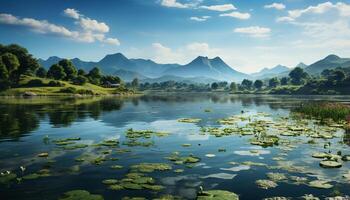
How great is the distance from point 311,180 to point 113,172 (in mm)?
15925

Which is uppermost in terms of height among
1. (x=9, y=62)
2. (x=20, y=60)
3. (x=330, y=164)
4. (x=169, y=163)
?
(x=20, y=60)

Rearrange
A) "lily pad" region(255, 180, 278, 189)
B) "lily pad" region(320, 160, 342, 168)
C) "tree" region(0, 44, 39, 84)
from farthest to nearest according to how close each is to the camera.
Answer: "tree" region(0, 44, 39, 84), "lily pad" region(320, 160, 342, 168), "lily pad" region(255, 180, 278, 189)

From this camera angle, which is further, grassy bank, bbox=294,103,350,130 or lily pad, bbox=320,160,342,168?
grassy bank, bbox=294,103,350,130

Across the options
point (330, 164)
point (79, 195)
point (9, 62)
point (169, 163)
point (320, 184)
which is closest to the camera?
point (79, 195)

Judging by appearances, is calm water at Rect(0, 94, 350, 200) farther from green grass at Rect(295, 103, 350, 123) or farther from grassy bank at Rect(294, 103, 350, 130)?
green grass at Rect(295, 103, 350, 123)

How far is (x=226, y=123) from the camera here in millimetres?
59844

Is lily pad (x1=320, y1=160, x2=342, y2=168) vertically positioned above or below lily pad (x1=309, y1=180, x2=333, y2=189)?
above

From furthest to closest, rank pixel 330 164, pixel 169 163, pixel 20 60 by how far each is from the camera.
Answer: pixel 20 60, pixel 169 163, pixel 330 164

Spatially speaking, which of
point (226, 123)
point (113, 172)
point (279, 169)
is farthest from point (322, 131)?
point (113, 172)

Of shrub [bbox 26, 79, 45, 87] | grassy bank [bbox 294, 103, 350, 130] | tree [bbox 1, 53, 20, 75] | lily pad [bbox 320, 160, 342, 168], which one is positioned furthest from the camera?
shrub [bbox 26, 79, 45, 87]

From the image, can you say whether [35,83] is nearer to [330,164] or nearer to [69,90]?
[69,90]

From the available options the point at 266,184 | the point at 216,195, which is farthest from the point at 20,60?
the point at 216,195

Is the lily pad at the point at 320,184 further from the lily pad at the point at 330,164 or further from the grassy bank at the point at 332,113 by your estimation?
the grassy bank at the point at 332,113

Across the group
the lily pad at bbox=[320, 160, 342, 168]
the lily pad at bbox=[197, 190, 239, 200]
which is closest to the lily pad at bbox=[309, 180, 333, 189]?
the lily pad at bbox=[320, 160, 342, 168]
